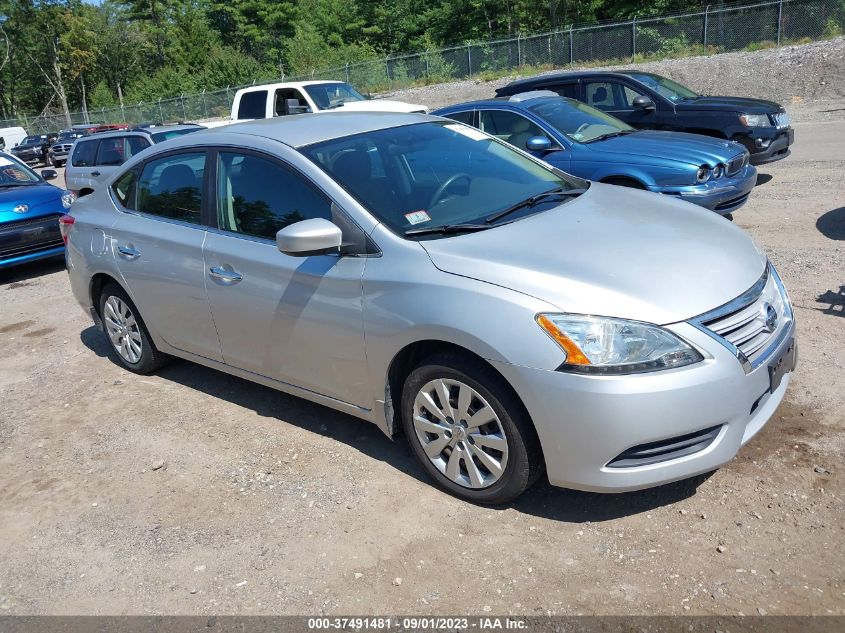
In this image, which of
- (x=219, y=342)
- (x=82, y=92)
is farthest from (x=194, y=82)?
(x=219, y=342)

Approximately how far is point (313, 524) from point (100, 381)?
9.55ft

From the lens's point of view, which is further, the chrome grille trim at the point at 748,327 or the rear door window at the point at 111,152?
the rear door window at the point at 111,152

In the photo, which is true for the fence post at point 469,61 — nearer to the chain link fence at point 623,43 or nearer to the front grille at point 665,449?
the chain link fence at point 623,43

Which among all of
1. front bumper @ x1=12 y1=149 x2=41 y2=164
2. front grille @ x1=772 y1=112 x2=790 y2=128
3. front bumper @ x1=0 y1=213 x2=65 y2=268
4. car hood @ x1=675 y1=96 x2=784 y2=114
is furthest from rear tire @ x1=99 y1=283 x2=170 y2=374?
front bumper @ x1=12 y1=149 x2=41 y2=164

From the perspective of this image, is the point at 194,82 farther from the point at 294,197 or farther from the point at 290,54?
the point at 294,197

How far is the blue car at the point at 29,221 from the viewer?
9117 millimetres

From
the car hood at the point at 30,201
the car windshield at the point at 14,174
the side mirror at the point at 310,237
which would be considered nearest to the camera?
the side mirror at the point at 310,237

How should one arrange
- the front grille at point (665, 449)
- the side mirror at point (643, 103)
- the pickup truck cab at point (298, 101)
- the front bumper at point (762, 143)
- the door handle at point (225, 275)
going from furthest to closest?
the pickup truck cab at point (298, 101) < the side mirror at point (643, 103) < the front bumper at point (762, 143) < the door handle at point (225, 275) < the front grille at point (665, 449)

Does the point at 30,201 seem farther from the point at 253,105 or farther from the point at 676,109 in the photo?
the point at 676,109

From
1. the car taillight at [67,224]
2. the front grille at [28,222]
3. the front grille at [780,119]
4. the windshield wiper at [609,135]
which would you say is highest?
the car taillight at [67,224]

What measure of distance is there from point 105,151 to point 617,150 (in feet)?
29.3

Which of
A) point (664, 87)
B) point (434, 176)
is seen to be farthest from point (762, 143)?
point (434, 176)

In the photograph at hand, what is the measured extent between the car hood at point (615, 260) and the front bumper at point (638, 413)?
0.82ft

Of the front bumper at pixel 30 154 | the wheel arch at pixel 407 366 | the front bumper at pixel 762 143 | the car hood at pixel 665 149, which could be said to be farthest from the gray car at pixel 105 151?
the front bumper at pixel 30 154
